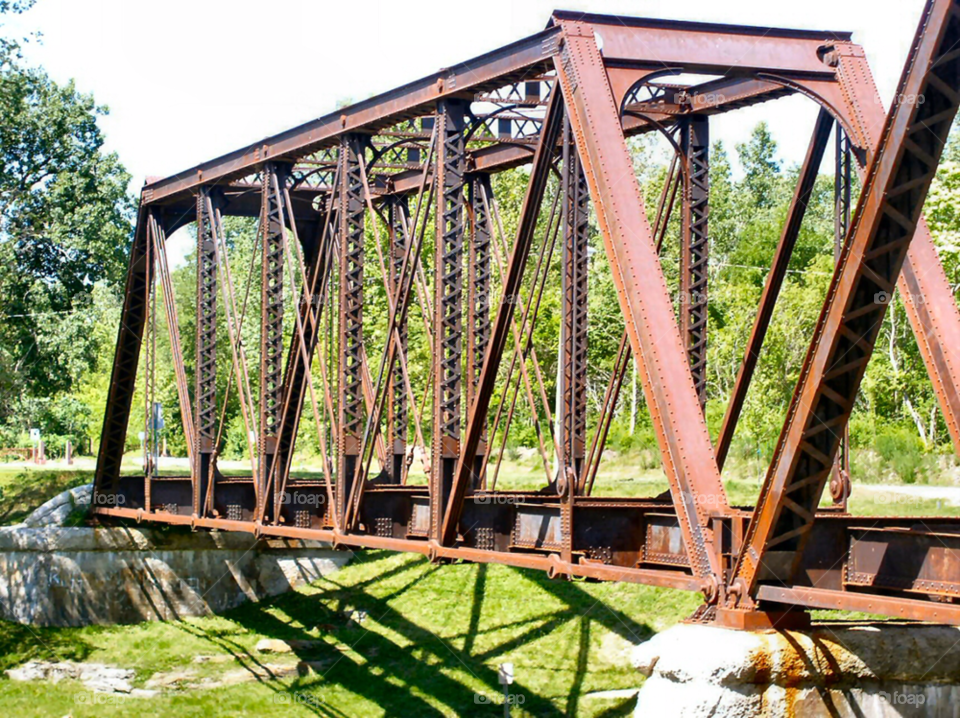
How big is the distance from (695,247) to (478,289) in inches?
144

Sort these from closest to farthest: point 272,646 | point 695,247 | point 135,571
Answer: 1. point 695,247
2. point 272,646
3. point 135,571

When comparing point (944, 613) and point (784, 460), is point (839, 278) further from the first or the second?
point (944, 613)

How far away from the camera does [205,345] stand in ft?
86.1

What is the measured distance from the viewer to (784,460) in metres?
11.0

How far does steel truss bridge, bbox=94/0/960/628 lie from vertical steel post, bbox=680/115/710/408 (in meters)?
0.04

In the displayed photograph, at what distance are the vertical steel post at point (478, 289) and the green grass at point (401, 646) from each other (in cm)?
469

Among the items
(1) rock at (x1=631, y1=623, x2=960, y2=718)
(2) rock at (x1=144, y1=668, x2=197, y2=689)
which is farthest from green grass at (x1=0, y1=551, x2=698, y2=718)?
(1) rock at (x1=631, y1=623, x2=960, y2=718)

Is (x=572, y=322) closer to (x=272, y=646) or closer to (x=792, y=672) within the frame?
(x=792, y=672)

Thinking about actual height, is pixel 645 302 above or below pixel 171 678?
above

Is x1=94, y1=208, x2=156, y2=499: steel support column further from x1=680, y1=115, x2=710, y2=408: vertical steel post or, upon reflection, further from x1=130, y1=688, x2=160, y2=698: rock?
x1=680, y1=115, x2=710, y2=408: vertical steel post

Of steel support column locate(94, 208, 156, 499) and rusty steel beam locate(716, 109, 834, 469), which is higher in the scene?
steel support column locate(94, 208, 156, 499)

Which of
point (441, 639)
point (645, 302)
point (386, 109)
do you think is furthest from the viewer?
point (441, 639)

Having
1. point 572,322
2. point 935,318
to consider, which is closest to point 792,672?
point 935,318

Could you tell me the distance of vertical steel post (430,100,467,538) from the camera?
17797 millimetres
